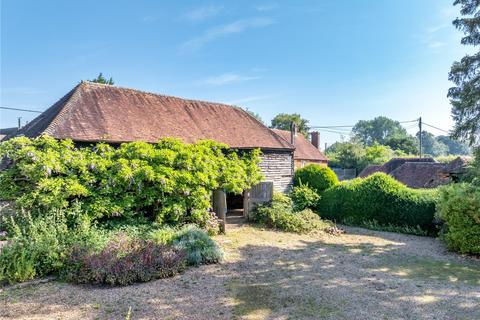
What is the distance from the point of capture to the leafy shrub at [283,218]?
38.4 feet

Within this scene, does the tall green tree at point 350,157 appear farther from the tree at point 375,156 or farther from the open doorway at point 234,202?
Answer: the open doorway at point 234,202

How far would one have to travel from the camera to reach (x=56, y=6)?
956cm

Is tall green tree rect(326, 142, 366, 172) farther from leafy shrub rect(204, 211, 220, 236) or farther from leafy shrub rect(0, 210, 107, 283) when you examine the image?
leafy shrub rect(0, 210, 107, 283)

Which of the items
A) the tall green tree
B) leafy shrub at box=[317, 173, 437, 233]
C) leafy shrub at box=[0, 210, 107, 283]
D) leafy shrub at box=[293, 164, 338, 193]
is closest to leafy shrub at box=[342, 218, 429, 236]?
leafy shrub at box=[317, 173, 437, 233]

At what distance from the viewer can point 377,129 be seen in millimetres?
105938

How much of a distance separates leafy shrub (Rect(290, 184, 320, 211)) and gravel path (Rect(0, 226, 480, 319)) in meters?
5.78

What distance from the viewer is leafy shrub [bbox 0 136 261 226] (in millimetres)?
7754

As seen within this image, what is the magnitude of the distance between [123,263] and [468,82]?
15474 mm

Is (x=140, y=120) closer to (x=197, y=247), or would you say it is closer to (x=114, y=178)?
(x=114, y=178)

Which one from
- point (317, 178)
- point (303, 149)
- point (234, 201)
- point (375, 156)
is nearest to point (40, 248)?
point (234, 201)

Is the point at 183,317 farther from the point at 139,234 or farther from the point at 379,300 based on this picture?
the point at 139,234

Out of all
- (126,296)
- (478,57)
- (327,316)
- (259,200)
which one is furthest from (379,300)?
(478,57)

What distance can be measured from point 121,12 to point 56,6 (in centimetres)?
195

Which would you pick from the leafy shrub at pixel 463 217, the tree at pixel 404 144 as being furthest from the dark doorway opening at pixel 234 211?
the tree at pixel 404 144
